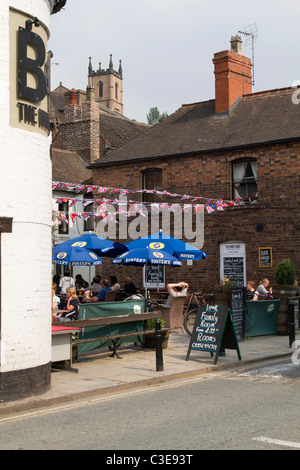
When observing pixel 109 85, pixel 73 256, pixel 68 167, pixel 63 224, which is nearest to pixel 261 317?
pixel 73 256

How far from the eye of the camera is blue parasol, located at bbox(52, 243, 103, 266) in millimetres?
17656

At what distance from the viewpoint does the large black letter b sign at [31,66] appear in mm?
8586

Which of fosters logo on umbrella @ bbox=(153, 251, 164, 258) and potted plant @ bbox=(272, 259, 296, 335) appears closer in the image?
potted plant @ bbox=(272, 259, 296, 335)

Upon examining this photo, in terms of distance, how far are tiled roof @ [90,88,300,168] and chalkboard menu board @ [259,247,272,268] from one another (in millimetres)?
4050

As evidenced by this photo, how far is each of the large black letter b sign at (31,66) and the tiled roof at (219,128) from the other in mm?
13918

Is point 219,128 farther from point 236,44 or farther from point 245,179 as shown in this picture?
point 236,44

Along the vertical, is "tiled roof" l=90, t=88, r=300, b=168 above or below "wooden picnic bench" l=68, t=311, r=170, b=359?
above

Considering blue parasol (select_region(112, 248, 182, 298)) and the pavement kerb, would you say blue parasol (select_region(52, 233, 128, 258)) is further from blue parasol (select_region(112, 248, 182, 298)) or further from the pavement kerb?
the pavement kerb

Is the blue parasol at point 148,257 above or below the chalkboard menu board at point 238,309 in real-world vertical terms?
above

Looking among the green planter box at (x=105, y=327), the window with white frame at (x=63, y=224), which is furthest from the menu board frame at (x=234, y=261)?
the window with white frame at (x=63, y=224)

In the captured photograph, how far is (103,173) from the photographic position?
26.6m

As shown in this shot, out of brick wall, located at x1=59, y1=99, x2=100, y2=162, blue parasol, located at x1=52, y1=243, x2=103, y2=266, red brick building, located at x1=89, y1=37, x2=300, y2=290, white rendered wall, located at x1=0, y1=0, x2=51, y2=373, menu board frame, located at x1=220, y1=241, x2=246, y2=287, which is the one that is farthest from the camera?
brick wall, located at x1=59, y1=99, x2=100, y2=162

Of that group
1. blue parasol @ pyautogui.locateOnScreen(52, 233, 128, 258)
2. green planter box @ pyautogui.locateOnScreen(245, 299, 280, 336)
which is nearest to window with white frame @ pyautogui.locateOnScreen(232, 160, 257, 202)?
blue parasol @ pyautogui.locateOnScreen(52, 233, 128, 258)

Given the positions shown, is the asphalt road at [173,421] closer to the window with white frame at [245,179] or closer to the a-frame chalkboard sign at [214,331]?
the a-frame chalkboard sign at [214,331]
